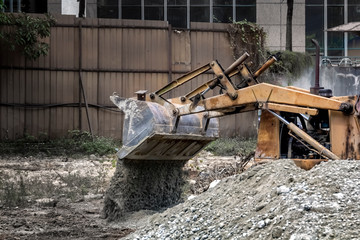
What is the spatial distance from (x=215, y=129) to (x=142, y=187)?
1677mm

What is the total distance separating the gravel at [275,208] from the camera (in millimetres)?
7461

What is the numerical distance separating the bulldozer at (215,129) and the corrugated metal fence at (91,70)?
24.8ft

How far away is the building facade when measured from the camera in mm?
28672

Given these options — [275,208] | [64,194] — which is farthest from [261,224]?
[64,194]

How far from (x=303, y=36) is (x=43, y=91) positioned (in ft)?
39.4

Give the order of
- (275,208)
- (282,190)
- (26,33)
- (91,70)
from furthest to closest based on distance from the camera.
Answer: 1. (91,70)
2. (26,33)
3. (282,190)
4. (275,208)

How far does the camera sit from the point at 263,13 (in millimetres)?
28812

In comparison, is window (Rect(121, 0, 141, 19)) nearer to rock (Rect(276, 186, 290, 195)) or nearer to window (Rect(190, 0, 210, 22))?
window (Rect(190, 0, 210, 22))

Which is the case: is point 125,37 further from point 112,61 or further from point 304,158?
point 304,158

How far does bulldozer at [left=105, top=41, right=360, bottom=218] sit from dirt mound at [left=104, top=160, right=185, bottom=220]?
0.05ft

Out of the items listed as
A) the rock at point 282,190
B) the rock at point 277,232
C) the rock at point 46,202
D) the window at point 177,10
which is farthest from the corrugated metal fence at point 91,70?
the rock at point 277,232

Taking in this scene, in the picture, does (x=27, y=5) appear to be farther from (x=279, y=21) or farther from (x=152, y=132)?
(x=152, y=132)

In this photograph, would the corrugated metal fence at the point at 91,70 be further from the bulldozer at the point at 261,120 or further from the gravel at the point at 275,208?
the gravel at the point at 275,208

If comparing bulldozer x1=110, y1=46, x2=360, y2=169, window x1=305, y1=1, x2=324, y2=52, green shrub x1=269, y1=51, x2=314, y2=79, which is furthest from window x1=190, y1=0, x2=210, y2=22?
bulldozer x1=110, y1=46, x2=360, y2=169
